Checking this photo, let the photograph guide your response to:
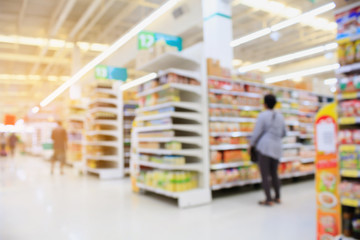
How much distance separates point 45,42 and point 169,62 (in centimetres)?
897

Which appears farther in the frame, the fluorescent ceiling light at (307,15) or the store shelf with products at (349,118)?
the fluorescent ceiling light at (307,15)

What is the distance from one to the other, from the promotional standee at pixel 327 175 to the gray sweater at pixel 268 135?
155 centimetres

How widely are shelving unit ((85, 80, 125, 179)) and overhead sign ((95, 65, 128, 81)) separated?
0.31m

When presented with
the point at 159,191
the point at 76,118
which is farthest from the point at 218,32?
the point at 76,118

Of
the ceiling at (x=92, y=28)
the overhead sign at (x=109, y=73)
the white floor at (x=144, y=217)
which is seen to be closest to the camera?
the white floor at (x=144, y=217)

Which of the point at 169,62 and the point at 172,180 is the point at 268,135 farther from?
the point at 169,62

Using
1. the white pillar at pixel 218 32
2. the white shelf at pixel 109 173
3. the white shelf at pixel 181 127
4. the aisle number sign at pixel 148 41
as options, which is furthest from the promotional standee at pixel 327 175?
the white shelf at pixel 109 173

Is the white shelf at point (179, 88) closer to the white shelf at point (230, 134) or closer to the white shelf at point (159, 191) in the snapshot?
the white shelf at point (230, 134)

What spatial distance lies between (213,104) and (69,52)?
11.9m

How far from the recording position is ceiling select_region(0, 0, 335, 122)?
9.02 metres

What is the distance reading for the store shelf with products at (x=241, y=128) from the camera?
4801mm

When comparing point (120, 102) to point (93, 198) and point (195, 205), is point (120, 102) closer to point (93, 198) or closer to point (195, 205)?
point (93, 198)

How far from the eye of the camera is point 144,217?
3.75 metres

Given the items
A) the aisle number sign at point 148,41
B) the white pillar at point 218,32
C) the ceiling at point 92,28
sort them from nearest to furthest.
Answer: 1. the white pillar at point 218,32
2. the aisle number sign at point 148,41
3. the ceiling at point 92,28
